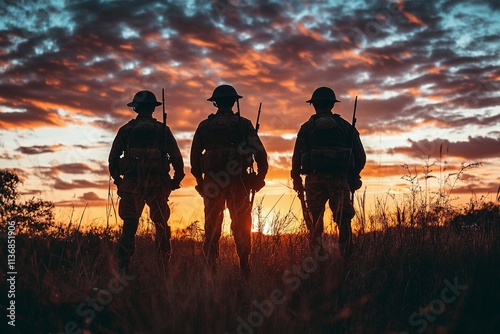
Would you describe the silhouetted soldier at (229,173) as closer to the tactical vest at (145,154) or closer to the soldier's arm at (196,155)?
the soldier's arm at (196,155)

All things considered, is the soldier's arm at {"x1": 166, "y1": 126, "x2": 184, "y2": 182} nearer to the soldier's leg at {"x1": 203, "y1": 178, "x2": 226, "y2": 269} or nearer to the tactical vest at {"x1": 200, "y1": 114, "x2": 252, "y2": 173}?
the tactical vest at {"x1": 200, "y1": 114, "x2": 252, "y2": 173}

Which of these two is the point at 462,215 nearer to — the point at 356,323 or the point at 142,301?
the point at 356,323

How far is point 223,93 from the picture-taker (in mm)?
7336

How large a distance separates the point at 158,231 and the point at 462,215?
14.4ft

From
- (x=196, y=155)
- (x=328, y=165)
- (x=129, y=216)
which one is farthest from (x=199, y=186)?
(x=328, y=165)

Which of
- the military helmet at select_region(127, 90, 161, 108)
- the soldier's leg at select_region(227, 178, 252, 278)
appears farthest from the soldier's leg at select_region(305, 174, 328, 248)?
the military helmet at select_region(127, 90, 161, 108)

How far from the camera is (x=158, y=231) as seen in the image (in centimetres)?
743

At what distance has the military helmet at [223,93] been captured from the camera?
7321mm

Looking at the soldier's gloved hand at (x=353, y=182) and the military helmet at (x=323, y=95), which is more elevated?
the military helmet at (x=323, y=95)

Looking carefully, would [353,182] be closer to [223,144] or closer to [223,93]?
[223,144]

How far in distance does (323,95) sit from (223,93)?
4.91 feet

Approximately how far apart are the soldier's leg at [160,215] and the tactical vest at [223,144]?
2.73ft

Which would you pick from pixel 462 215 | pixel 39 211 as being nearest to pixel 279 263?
pixel 462 215

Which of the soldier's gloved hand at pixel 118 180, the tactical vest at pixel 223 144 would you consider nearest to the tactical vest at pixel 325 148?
the tactical vest at pixel 223 144
